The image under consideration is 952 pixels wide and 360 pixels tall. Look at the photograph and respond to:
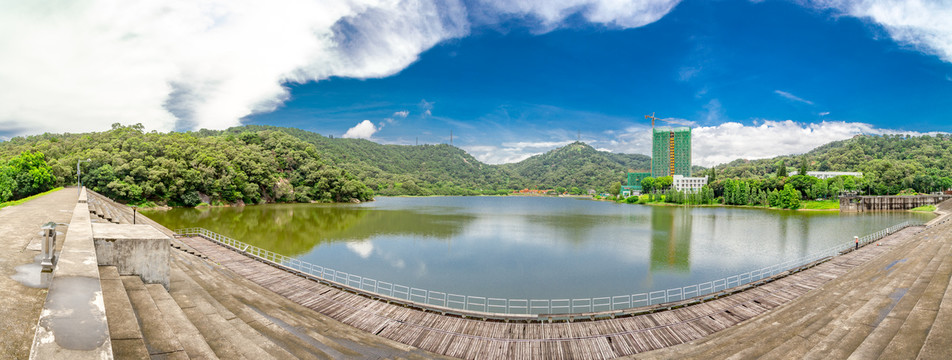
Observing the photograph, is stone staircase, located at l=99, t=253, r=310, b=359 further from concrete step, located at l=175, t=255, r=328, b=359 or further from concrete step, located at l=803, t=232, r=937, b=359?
concrete step, located at l=803, t=232, r=937, b=359

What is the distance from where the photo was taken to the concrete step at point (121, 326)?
10.5 feet

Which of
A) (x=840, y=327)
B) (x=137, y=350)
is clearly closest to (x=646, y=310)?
(x=840, y=327)

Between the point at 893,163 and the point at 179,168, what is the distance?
15178cm

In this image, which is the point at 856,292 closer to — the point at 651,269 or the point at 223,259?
the point at 651,269

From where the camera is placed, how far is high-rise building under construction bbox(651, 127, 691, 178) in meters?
162

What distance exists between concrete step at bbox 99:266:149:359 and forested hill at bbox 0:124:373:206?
A: 33835 millimetres

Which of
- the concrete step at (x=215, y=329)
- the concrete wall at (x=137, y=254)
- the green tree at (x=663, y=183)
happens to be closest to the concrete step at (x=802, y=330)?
the concrete step at (x=215, y=329)

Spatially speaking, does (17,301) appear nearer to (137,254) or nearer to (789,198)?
(137,254)

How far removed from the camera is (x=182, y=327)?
15.2 ft

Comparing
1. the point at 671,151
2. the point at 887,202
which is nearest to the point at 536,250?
the point at 887,202

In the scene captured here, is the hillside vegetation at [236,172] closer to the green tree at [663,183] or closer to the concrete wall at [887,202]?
the concrete wall at [887,202]

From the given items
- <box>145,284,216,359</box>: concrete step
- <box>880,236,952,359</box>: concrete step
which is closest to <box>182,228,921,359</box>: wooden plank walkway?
<box>880,236,952,359</box>: concrete step

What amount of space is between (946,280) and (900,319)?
4.25 m

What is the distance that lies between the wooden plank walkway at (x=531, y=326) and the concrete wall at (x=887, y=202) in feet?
248
